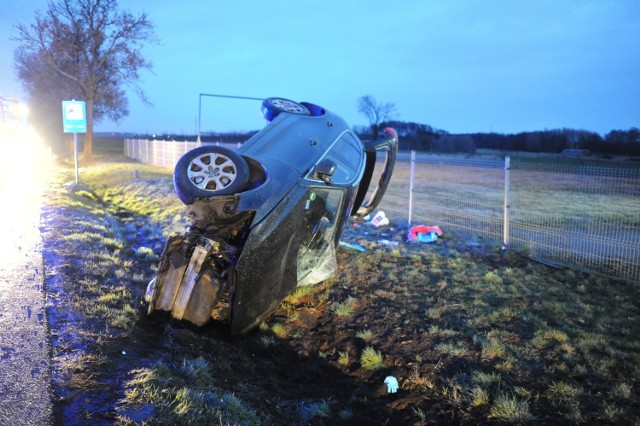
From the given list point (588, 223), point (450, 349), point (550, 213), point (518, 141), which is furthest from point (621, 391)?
point (518, 141)

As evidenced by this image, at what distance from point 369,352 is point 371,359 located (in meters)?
0.08

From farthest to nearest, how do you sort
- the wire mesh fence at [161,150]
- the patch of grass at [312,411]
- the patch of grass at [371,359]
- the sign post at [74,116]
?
the wire mesh fence at [161,150], the sign post at [74,116], the patch of grass at [371,359], the patch of grass at [312,411]

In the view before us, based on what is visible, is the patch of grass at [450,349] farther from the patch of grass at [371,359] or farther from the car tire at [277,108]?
the car tire at [277,108]

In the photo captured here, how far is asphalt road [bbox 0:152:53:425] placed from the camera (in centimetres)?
284

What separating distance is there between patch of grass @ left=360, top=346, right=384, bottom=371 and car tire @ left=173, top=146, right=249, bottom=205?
1936mm

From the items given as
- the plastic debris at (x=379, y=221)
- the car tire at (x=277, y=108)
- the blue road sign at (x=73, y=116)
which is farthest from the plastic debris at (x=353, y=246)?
the blue road sign at (x=73, y=116)

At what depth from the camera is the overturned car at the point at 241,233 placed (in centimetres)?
413

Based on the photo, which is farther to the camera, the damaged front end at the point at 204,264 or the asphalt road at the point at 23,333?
the damaged front end at the point at 204,264

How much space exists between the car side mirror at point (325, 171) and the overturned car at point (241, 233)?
0.01 meters

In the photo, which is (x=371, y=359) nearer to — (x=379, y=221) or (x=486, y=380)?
(x=486, y=380)

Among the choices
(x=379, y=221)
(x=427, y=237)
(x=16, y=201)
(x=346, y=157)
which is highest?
(x=346, y=157)

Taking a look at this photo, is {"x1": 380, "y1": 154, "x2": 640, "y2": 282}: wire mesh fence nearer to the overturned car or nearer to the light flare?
the overturned car

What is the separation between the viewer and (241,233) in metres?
4.27

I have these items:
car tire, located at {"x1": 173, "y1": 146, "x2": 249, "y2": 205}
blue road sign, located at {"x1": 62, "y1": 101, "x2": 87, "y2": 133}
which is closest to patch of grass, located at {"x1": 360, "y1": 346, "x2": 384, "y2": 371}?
car tire, located at {"x1": 173, "y1": 146, "x2": 249, "y2": 205}
